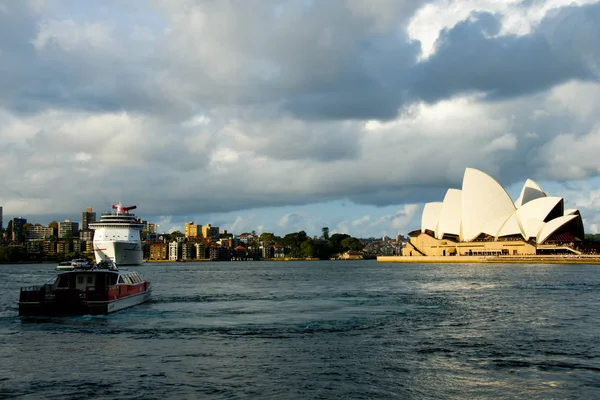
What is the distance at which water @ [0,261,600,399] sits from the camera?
14.1 m

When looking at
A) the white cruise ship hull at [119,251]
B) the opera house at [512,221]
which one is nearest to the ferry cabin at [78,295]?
the white cruise ship hull at [119,251]

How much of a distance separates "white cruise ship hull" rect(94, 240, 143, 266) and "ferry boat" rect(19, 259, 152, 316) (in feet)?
263

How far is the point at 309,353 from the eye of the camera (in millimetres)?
Answer: 18562

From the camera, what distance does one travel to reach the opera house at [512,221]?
117 metres

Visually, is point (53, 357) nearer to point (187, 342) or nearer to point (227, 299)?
point (187, 342)

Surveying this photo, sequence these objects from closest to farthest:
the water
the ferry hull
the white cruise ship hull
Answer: the water < the ferry hull < the white cruise ship hull

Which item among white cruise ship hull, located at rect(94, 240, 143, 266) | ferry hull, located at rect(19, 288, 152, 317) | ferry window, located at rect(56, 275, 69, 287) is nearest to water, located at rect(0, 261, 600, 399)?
ferry hull, located at rect(19, 288, 152, 317)

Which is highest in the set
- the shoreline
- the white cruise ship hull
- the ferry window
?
the white cruise ship hull

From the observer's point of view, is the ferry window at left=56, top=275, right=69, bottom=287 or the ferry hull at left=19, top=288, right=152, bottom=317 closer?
the ferry hull at left=19, top=288, right=152, bottom=317

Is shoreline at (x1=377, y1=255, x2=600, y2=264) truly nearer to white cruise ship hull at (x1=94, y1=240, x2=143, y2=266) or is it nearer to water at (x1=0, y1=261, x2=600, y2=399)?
white cruise ship hull at (x1=94, y1=240, x2=143, y2=266)

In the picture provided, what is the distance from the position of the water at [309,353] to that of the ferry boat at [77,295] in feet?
2.30

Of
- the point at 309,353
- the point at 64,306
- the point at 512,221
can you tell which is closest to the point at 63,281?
the point at 64,306

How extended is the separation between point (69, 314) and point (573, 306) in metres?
25.7

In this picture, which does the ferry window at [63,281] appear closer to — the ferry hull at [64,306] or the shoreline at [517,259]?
the ferry hull at [64,306]
